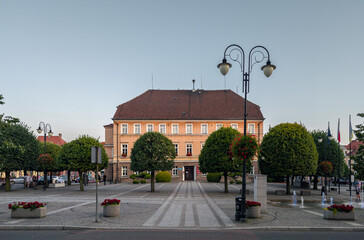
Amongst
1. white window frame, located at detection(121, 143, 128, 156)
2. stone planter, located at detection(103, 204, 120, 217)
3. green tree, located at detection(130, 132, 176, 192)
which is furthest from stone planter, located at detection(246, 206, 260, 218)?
white window frame, located at detection(121, 143, 128, 156)

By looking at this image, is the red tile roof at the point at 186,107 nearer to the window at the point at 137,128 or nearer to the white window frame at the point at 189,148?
the window at the point at 137,128

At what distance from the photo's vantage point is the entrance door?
5797 cm

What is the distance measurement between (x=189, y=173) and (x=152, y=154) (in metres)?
25.8

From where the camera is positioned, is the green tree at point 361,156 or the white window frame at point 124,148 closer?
the green tree at point 361,156

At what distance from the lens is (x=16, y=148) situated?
35.4 meters

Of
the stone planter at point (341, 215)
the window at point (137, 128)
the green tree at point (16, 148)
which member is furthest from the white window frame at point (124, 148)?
the stone planter at point (341, 215)

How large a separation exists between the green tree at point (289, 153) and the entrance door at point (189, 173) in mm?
27383

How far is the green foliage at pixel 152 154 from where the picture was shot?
3331 centimetres

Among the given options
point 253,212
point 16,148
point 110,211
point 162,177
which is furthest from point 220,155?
point 16,148

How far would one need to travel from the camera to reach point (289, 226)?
12.9 metres

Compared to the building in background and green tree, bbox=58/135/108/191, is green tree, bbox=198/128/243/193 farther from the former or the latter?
the building in background

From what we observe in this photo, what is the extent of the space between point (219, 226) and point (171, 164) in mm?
21407

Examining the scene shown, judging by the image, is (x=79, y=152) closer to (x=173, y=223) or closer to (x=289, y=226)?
(x=173, y=223)

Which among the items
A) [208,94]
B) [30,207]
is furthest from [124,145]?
[30,207]
